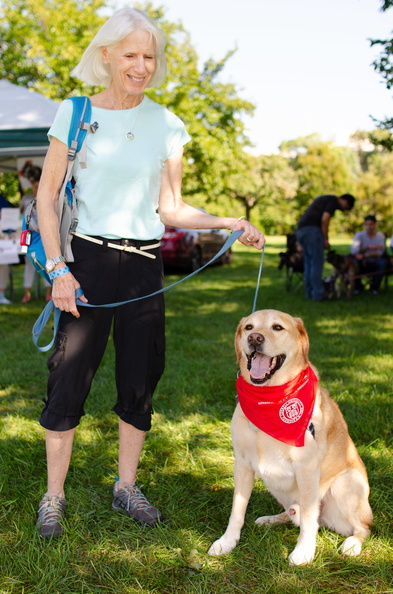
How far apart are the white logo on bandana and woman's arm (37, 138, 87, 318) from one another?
3.59 ft

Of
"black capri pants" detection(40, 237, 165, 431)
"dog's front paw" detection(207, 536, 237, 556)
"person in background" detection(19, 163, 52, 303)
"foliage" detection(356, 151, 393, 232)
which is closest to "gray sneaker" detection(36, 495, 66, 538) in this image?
"black capri pants" detection(40, 237, 165, 431)

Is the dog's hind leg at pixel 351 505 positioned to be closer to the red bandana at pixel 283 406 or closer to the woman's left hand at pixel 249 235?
the red bandana at pixel 283 406

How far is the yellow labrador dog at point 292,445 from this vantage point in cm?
254

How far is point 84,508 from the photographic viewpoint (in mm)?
A: 3004

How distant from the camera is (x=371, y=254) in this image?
11992 millimetres

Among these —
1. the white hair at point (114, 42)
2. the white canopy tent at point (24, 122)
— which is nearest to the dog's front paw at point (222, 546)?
the white hair at point (114, 42)

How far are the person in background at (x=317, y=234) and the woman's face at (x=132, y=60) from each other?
8125 millimetres

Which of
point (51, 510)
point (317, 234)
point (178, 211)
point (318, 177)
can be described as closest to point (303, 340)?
point (178, 211)

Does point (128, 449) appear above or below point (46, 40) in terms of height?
below

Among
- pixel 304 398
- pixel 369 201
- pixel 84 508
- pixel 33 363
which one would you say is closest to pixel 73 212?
pixel 304 398

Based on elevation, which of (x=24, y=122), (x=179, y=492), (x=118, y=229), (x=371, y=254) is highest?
(x=24, y=122)

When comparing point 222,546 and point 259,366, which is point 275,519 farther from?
point 259,366

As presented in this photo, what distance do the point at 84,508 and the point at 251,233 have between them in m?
1.73

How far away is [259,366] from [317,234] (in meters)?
8.11
